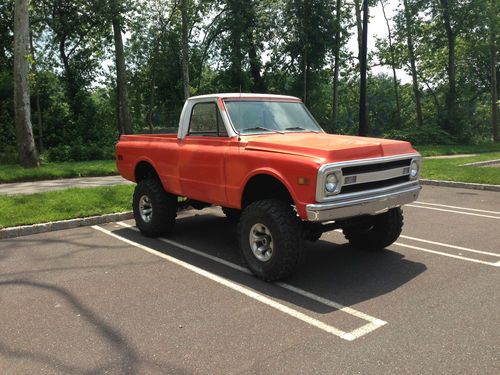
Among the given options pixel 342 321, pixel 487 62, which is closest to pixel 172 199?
pixel 342 321

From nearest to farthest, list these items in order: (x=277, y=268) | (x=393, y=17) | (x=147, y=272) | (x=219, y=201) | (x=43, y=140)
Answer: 1. (x=277, y=268)
2. (x=147, y=272)
3. (x=219, y=201)
4. (x=43, y=140)
5. (x=393, y=17)

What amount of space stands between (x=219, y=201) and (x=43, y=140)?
1994 centimetres

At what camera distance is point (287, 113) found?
20.7 feet

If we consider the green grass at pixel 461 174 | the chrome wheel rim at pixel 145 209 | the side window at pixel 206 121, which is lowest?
the green grass at pixel 461 174

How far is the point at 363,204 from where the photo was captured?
4.72 m

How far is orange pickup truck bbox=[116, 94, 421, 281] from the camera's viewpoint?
4.64 m

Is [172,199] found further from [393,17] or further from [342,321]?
[393,17]

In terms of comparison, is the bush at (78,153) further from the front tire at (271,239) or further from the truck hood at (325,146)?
the front tire at (271,239)

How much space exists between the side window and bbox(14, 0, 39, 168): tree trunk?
10.0 meters

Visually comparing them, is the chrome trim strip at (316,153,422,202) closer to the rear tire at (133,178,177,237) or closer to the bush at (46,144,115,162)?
the rear tire at (133,178,177,237)

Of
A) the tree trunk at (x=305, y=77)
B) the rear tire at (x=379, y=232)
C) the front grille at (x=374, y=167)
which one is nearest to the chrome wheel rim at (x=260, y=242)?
the front grille at (x=374, y=167)

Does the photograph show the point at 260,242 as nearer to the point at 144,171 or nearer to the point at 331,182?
the point at 331,182

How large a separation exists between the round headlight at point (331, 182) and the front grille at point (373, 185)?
0.53 ft

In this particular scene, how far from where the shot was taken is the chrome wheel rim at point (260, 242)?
508cm
